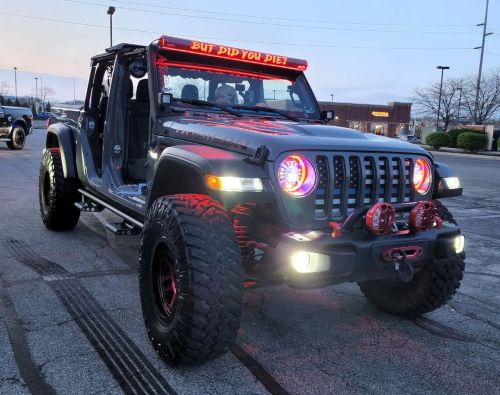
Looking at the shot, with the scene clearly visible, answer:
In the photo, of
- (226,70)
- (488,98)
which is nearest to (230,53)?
(226,70)

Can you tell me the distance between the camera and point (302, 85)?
4.70 metres

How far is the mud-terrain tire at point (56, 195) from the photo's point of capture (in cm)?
570

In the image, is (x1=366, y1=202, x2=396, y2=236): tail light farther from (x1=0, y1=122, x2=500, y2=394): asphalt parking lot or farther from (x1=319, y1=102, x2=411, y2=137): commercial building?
(x1=319, y1=102, x2=411, y2=137): commercial building

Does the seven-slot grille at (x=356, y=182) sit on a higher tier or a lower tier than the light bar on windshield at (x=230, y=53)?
lower

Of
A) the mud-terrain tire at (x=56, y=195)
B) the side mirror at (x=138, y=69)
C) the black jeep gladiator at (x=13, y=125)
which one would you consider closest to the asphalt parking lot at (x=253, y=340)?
the mud-terrain tire at (x=56, y=195)

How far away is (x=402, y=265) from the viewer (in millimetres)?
2918

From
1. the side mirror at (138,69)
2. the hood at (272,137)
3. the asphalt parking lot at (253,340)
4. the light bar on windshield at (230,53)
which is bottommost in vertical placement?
the asphalt parking lot at (253,340)

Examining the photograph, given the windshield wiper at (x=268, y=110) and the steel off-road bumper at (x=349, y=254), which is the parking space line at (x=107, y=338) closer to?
the steel off-road bumper at (x=349, y=254)

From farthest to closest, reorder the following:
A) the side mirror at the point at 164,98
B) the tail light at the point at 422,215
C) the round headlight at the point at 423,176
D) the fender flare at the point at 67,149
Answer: the fender flare at the point at 67,149, the side mirror at the point at 164,98, the round headlight at the point at 423,176, the tail light at the point at 422,215

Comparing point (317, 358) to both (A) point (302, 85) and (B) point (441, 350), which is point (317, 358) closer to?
(B) point (441, 350)

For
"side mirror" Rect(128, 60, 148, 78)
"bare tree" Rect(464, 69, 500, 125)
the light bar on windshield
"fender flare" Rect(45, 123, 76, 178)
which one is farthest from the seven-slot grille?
"bare tree" Rect(464, 69, 500, 125)

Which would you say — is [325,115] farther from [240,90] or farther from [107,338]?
[107,338]

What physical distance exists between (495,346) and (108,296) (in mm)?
2883

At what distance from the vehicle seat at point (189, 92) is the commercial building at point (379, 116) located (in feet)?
212
